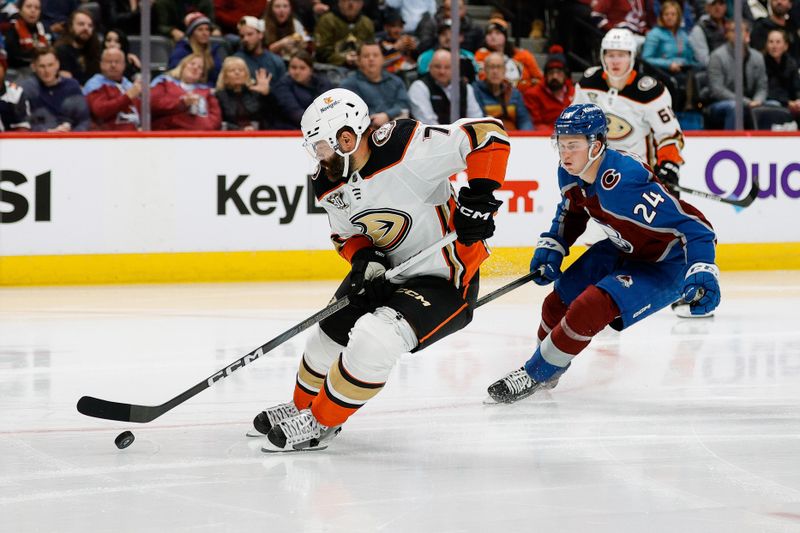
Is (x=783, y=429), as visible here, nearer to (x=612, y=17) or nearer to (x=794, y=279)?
(x=794, y=279)

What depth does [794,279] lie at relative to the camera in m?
7.78

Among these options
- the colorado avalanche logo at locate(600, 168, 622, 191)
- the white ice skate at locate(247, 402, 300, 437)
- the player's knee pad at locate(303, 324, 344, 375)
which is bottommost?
the white ice skate at locate(247, 402, 300, 437)

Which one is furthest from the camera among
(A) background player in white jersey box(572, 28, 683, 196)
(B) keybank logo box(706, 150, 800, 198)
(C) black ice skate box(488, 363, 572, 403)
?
(B) keybank logo box(706, 150, 800, 198)

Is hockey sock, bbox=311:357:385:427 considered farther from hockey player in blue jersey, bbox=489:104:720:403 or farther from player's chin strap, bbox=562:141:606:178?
player's chin strap, bbox=562:141:606:178

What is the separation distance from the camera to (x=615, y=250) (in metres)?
4.22

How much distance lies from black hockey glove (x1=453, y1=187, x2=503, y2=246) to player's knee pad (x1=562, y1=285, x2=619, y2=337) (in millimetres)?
520

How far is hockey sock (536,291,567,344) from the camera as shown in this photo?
430cm

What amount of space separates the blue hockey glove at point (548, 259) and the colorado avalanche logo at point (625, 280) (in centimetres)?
27

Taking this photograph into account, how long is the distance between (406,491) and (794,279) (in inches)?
208

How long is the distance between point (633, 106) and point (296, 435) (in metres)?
3.47

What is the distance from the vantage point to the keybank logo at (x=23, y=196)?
7.20 m

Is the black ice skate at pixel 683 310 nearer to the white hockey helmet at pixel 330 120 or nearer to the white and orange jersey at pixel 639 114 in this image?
the white and orange jersey at pixel 639 114

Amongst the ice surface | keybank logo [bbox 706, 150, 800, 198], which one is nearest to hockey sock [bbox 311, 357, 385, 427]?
the ice surface

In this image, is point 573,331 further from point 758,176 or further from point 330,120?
point 758,176
